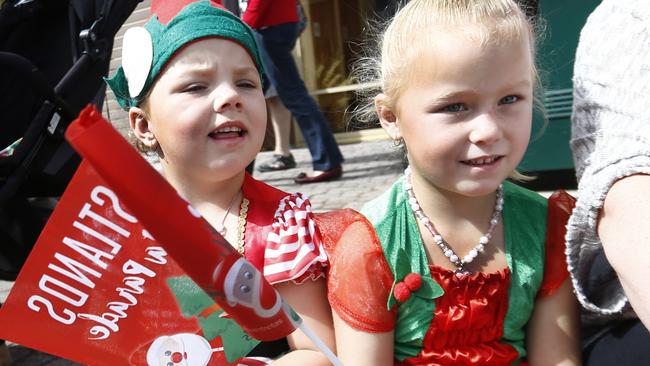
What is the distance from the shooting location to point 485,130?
1292 mm

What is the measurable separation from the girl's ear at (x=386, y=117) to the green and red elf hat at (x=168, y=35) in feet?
1.00

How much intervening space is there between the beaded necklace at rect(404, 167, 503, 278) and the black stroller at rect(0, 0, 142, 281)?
4.70 feet

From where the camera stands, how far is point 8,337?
1160 millimetres

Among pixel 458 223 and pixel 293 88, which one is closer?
pixel 458 223

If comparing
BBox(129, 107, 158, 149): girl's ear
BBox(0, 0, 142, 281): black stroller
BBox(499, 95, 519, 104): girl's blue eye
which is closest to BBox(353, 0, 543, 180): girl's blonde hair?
BBox(499, 95, 519, 104): girl's blue eye

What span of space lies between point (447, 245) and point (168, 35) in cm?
74

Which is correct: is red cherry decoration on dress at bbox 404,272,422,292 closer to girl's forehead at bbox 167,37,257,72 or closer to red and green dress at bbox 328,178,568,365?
red and green dress at bbox 328,178,568,365

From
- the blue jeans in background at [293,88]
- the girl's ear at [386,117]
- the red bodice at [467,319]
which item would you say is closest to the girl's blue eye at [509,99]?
the girl's ear at [386,117]

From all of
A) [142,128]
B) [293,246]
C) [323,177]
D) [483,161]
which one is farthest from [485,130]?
[323,177]

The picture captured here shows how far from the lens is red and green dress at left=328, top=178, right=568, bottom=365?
1.41 metres

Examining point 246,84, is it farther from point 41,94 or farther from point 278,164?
point 278,164

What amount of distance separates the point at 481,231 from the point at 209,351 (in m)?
0.62

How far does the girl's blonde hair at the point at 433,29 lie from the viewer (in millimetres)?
1308

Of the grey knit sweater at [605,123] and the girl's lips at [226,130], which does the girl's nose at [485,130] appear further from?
the girl's lips at [226,130]
